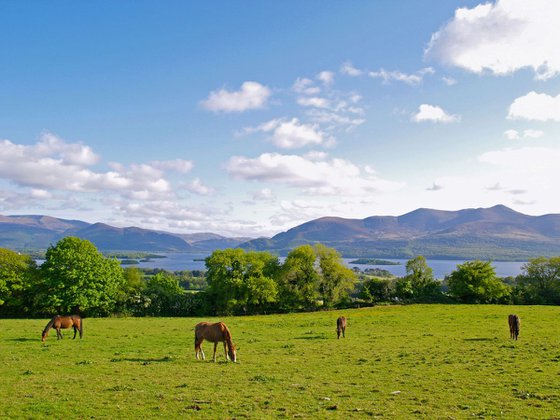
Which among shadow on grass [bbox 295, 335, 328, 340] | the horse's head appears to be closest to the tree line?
shadow on grass [bbox 295, 335, 328, 340]

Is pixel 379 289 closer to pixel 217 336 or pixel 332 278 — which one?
pixel 332 278

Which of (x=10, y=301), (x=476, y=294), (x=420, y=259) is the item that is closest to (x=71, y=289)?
(x=10, y=301)

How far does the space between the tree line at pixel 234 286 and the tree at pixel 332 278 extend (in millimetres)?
189

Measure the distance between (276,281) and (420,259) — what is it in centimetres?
3246

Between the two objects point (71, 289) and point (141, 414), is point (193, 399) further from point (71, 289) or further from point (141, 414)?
point (71, 289)

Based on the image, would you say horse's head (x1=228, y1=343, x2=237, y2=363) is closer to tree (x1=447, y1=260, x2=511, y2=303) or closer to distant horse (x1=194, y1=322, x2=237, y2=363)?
distant horse (x1=194, y1=322, x2=237, y2=363)

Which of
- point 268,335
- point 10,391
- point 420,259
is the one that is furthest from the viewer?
point 420,259

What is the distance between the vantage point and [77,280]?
5331 centimetres

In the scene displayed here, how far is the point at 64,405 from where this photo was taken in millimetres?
12812

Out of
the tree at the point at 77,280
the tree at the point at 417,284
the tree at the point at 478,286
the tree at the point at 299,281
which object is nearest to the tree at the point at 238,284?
the tree at the point at 299,281

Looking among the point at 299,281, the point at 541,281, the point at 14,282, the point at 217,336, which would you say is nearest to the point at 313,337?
the point at 217,336

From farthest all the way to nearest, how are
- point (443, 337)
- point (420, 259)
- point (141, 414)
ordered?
point (420, 259) < point (443, 337) < point (141, 414)

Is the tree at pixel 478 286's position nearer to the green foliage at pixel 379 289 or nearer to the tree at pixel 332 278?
the green foliage at pixel 379 289

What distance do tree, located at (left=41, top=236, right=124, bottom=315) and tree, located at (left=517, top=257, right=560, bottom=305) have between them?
3000 inches
